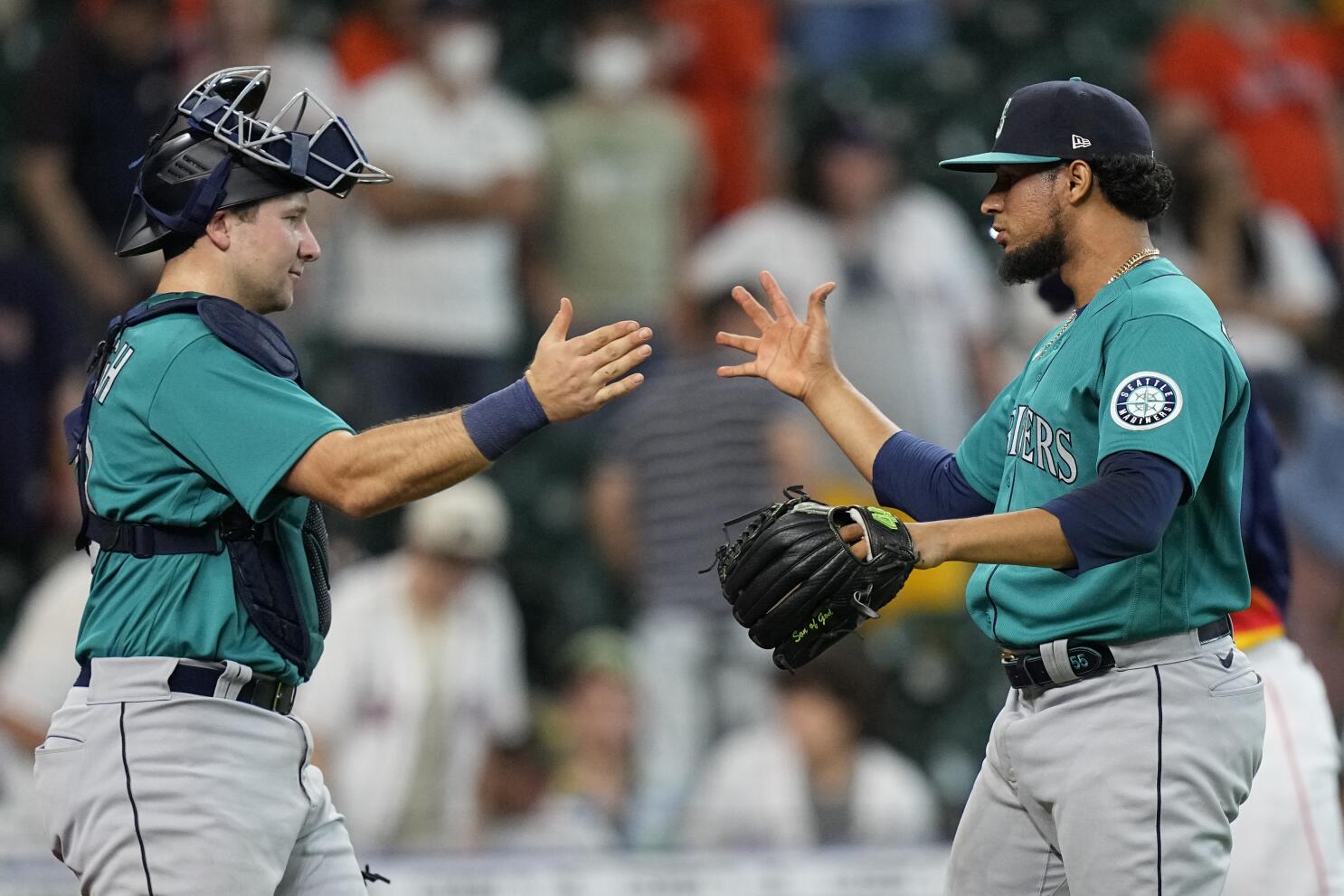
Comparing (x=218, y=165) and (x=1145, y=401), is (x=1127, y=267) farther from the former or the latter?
(x=218, y=165)

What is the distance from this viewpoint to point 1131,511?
292 cm

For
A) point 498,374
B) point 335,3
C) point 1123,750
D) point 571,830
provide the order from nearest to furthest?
point 1123,750 < point 571,830 < point 498,374 < point 335,3

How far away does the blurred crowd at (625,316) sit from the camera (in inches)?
253

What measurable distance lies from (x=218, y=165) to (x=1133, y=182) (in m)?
1.74

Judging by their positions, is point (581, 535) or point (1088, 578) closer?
point (1088, 578)

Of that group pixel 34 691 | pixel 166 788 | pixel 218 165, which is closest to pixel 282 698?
pixel 166 788

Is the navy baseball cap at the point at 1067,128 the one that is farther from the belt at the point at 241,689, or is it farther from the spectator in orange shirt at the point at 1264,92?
the spectator in orange shirt at the point at 1264,92

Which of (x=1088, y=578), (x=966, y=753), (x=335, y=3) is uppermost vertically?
(x=335, y=3)

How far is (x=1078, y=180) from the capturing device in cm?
332

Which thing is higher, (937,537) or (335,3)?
(335,3)

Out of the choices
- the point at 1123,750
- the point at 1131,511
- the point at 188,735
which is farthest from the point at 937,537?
the point at 188,735

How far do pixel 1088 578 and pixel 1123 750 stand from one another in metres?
0.31

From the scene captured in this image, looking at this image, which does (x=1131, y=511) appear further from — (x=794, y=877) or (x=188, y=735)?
(x=794, y=877)

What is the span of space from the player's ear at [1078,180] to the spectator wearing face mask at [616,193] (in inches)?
169
